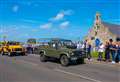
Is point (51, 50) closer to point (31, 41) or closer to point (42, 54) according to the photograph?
point (42, 54)

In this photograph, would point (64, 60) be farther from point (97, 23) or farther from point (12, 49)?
point (97, 23)

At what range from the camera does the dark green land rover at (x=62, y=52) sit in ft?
57.6

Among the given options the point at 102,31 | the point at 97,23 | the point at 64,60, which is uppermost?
the point at 97,23

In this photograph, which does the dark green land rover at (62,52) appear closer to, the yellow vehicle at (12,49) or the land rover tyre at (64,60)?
the land rover tyre at (64,60)

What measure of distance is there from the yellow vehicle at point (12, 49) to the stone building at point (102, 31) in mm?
23352

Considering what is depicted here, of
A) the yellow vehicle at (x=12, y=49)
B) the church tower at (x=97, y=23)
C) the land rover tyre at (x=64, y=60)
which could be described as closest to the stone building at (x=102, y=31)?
the church tower at (x=97, y=23)

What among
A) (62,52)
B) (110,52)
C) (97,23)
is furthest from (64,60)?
(97,23)

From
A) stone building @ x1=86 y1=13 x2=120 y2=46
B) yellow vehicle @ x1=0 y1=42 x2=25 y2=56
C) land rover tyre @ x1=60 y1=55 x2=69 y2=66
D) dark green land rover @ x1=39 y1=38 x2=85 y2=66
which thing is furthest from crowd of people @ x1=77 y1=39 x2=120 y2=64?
stone building @ x1=86 y1=13 x2=120 y2=46

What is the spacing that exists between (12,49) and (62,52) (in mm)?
11768

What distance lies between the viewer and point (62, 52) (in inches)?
707

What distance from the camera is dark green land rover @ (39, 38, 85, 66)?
17.6 metres

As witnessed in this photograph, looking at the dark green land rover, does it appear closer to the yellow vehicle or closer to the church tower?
the yellow vehicle

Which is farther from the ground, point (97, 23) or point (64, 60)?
point (97, 23)

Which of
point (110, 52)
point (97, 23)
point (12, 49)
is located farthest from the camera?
point (97, 23)
